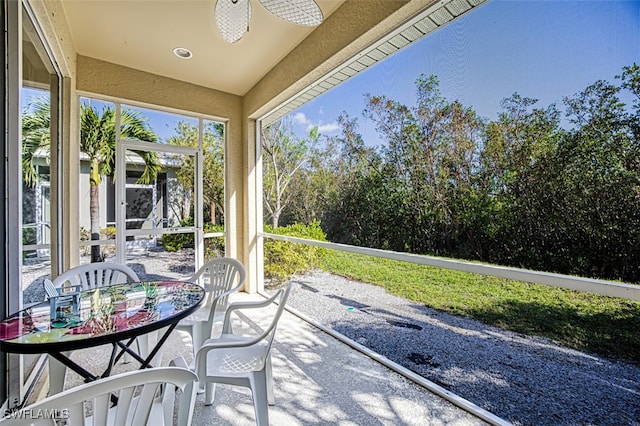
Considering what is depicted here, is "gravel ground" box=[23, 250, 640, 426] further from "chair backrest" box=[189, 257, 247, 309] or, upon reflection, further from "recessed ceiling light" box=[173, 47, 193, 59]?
"recessed ceiling light" box=[173, 47, 193, 59]

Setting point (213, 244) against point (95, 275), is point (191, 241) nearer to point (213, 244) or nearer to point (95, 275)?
point (213, 244)

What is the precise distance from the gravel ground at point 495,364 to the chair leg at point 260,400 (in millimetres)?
1362

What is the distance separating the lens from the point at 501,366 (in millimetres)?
2086

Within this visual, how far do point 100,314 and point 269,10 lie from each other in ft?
6.74

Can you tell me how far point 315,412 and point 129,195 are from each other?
11.4 ft

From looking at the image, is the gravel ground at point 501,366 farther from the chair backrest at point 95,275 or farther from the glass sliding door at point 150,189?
the glass sliding door at point 150,189

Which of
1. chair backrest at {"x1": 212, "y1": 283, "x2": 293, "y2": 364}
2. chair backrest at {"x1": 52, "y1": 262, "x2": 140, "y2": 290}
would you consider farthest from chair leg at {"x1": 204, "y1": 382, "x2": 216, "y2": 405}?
chair backrest at {"x1": 52, "y1": 262, "x2": 140, "y2": 290}

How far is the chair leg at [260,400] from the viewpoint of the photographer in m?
1.57

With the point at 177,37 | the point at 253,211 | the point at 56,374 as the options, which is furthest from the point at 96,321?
the point at 253,211

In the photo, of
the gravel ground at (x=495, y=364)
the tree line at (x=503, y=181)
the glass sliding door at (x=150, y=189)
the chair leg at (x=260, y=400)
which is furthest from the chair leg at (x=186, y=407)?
the glass sliding door at (x=150, y=189)

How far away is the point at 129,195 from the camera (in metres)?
3.85

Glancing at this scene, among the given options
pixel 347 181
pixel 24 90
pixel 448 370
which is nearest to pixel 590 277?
pixel 448 370

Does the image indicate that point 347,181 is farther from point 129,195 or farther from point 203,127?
point 129,195

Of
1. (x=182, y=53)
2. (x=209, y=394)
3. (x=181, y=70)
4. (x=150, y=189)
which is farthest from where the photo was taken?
(x=150, y=189)
